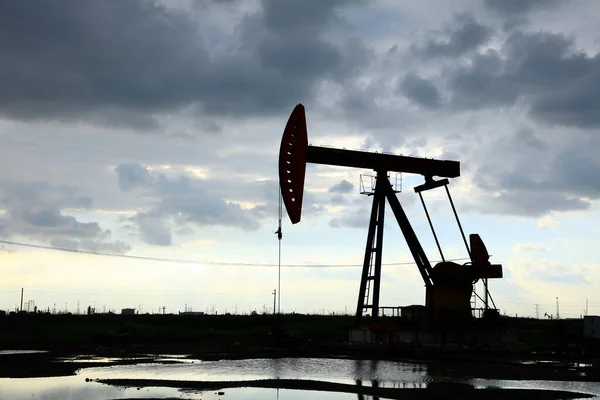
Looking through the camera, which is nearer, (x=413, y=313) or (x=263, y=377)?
(x=263, y=377)

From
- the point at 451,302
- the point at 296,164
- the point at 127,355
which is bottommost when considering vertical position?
the point at 127,355

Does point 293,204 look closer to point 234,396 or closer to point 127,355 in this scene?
point 127,355

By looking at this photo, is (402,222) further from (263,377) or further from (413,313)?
(263,377)

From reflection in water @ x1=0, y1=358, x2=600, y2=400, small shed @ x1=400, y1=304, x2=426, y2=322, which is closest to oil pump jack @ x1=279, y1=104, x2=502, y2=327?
small shed @ x1=400, y1=304, x2=426, y2=322

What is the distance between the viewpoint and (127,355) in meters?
31.8

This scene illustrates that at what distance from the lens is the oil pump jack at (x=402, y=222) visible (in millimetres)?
29891

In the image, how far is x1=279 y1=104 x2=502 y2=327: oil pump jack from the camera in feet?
98.1

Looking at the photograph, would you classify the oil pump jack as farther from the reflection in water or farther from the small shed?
the reflection in water

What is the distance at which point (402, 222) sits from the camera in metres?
34.6

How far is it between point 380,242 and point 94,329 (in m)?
24.4

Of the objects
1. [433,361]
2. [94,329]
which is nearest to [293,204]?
[433,361]

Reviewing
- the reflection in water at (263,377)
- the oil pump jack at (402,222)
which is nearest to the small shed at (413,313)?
the oil pump jack at (402,222)

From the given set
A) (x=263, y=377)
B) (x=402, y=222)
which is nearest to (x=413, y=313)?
(x=402, y=222)

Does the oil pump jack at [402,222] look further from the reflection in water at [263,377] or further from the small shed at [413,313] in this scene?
the reflection in water at [263,377]
